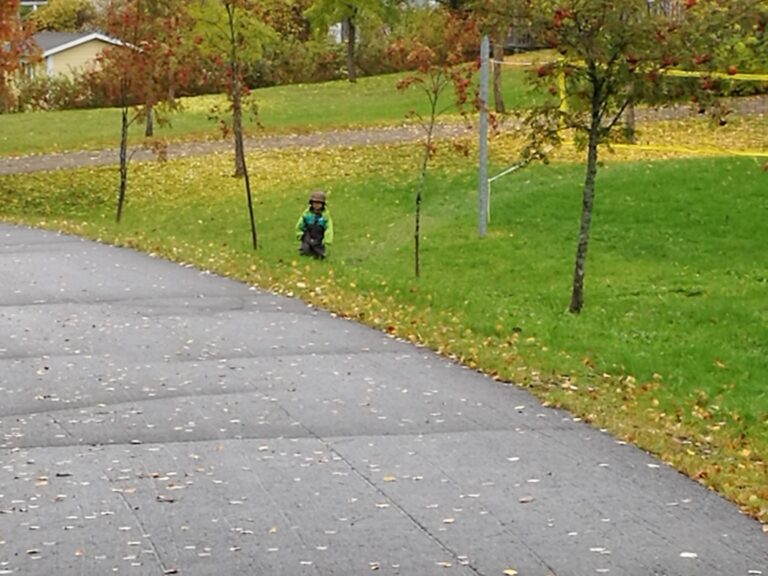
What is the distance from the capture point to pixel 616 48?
50.1 feet

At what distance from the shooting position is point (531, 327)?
14602mm

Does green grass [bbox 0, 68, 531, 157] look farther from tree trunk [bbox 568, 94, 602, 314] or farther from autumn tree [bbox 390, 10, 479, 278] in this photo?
tree trunk [bbox 568, 94, 602, 314]

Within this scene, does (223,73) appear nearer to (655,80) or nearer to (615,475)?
(655,80)

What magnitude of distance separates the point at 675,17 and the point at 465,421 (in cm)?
736

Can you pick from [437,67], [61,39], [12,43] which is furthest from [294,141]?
[61,39]

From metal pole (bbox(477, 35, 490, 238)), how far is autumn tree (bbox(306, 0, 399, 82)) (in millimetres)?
31016

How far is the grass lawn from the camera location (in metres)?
11.5

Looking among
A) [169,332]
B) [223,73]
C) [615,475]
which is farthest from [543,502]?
[223,73]

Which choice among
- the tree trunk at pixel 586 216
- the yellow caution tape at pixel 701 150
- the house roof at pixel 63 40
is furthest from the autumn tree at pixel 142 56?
the house roof at pixel 63 40

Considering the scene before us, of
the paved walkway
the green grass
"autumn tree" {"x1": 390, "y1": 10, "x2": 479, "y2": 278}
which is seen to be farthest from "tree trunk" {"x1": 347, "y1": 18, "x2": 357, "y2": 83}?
"autumn tree" {"x1": 390, "y1": 10, "x2": 479, "y2": 278}

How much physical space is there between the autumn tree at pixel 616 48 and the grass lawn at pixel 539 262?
70.0 inches

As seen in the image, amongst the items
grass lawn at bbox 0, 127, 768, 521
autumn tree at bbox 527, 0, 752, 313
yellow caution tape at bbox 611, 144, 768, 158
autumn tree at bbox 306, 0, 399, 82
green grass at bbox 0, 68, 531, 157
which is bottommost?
green grass at bbox 0, 68, 531, 157

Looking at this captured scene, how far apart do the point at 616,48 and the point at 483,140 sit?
5813 mm

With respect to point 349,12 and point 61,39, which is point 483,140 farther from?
point 61,39
